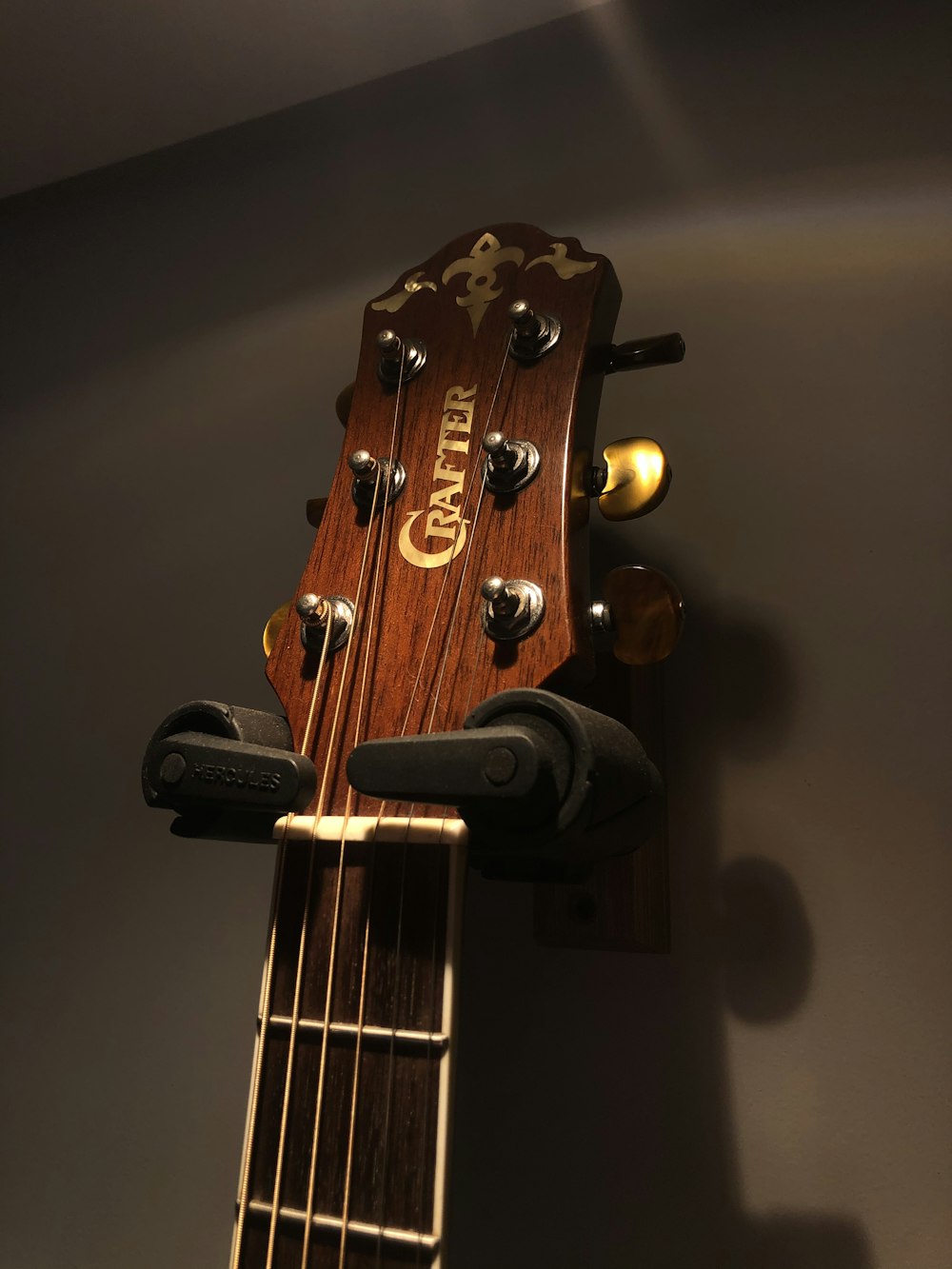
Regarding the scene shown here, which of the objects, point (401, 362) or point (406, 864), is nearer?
point (406, 864)

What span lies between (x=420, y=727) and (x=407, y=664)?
46mm

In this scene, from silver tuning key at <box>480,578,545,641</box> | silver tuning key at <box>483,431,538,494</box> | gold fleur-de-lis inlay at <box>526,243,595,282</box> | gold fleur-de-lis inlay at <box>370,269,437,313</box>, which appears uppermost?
gold fleur-de-lis inlay at <box>370,269,437,313</box>

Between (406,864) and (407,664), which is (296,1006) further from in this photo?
(407,664)

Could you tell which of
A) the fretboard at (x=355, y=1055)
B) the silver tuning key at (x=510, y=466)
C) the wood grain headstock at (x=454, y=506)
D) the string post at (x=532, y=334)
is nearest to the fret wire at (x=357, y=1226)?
the fretboard at (x=355, y=1055)

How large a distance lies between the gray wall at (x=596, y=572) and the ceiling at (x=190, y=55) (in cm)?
4

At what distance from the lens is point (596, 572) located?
760 mm

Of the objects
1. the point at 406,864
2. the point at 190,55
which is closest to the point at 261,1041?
the point at 406,864

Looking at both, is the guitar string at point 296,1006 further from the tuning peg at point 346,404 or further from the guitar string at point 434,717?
the tuning peg at point 346,404

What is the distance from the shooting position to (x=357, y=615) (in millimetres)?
570

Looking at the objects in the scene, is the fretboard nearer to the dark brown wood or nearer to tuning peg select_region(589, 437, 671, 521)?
the dark brown wood

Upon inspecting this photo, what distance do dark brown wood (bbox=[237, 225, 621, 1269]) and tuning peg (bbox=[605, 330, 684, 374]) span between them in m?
0.01

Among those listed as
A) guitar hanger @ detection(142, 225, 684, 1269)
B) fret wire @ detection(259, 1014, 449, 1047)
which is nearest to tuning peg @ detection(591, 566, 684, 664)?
guitar hanger @ detection(142, 225, 684, 1269)

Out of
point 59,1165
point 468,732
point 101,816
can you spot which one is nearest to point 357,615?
point 468,732

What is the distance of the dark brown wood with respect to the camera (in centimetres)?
45
